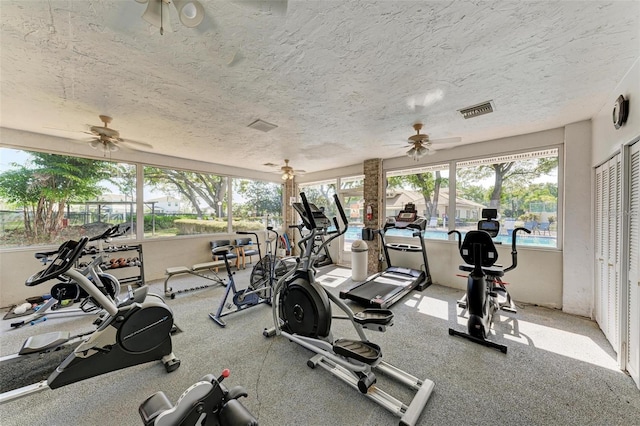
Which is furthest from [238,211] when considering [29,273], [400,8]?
[400,8]

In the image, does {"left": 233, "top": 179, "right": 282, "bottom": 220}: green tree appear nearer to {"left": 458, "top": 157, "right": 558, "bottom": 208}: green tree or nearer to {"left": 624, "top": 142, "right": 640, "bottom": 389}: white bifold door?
{"left": 458, "top": 157, "right": 558, "bottom": 208}: green tree

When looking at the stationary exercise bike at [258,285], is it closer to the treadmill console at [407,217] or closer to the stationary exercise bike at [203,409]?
the stationary exercise bike at [203,409]

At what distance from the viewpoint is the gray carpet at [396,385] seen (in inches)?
66.0

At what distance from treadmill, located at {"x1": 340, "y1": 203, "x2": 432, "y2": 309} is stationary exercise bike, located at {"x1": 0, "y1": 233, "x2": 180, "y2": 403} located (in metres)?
2.57

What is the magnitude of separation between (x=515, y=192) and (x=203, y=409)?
5190mm

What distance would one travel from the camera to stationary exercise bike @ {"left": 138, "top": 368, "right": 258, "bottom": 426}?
112 cm

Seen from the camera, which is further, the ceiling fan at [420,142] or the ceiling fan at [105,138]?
the ceiling fan at [420,142]

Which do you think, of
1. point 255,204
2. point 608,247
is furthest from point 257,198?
point 608,247

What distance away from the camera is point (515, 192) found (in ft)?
13.4

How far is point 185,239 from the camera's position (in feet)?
18.6

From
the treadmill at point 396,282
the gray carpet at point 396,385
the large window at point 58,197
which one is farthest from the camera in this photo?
the large window at point 58,197

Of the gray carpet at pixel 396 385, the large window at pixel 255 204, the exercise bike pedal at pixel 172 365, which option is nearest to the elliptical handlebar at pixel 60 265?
the gray carpet at pixel 396 385

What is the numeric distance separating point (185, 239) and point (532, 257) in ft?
23.2

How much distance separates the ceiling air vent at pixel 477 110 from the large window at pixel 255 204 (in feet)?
18.5
